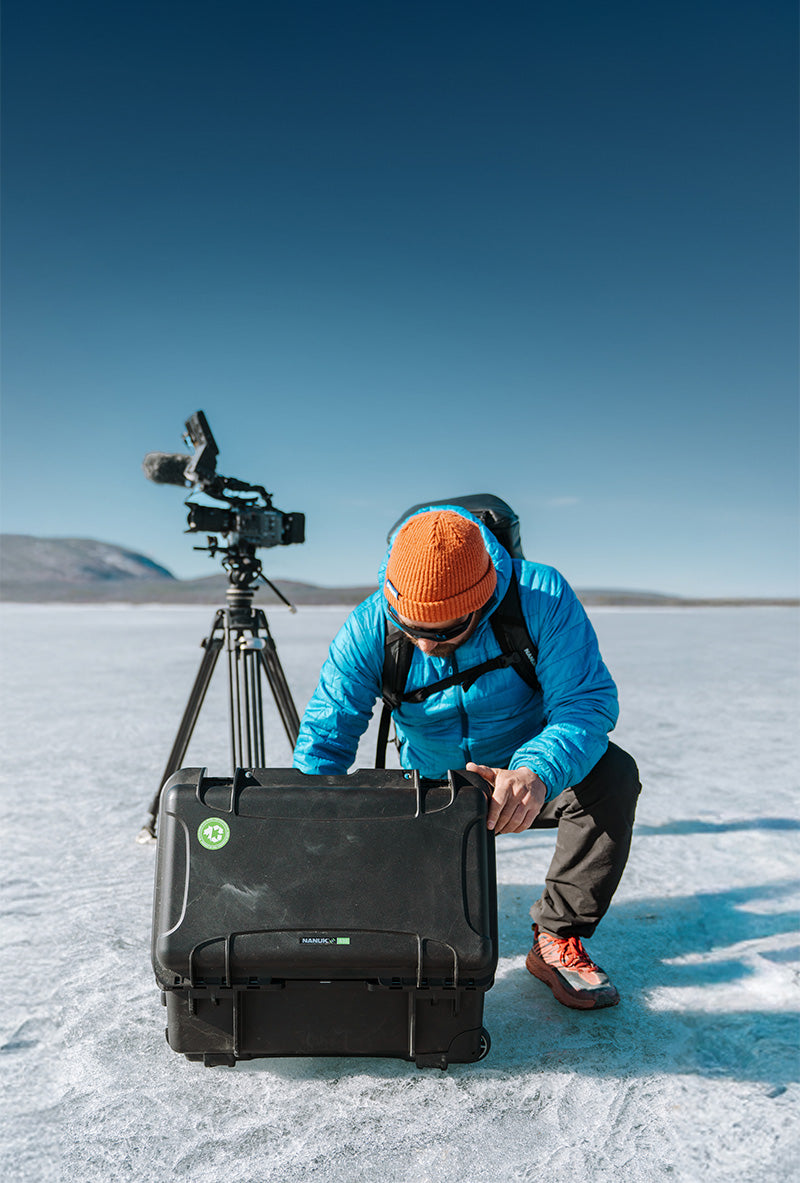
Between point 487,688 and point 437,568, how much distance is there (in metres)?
0.47

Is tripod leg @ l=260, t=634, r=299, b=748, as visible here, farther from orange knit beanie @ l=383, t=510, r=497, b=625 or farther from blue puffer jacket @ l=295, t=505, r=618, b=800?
orange knit beanie @ l=383, t=510, r=497, b=625

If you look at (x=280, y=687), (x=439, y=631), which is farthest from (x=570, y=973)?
(x=280, y=687)

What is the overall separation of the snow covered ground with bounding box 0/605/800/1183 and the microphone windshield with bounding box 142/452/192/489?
1472 millimetres

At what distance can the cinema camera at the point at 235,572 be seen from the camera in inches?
115

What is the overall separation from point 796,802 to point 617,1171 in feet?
9.12

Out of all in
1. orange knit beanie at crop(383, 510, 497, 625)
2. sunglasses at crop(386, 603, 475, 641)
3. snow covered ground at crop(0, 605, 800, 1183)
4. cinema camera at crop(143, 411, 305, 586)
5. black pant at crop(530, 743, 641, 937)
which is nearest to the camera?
snow covered ground at crop(0, 605, 800, 1183)

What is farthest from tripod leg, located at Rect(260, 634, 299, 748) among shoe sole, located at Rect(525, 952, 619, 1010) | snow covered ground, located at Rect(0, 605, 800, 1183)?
shoe sole, located at Rect(525, 952, 619, 1010)

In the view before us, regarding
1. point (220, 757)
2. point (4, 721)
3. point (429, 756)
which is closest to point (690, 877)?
point (429, 756)

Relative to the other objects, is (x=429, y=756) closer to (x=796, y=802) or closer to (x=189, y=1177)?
(x=189, y=1177)

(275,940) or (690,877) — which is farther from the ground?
(275,940)

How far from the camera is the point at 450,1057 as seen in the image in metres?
1.60

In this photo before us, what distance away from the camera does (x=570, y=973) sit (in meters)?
1.99

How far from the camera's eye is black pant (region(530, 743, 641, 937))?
1.99 meters

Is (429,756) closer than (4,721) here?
Yes
